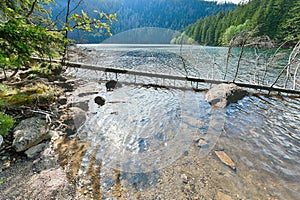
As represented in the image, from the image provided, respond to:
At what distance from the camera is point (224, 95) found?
7043 millimetres

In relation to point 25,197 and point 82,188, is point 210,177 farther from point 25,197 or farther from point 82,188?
point 25,197

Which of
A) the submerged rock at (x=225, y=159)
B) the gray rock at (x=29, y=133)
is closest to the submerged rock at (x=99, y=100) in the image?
the gray rock at (x=29, y=133)

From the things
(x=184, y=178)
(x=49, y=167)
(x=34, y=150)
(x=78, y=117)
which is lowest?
(x=184, y=178)

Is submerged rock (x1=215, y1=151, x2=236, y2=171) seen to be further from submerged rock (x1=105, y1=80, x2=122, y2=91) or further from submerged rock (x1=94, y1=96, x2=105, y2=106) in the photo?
submerged rock (x1=105, y1=80, x2=122, y2=91)

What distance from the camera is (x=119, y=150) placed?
3.80 meters

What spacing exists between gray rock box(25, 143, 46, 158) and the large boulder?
6427mm

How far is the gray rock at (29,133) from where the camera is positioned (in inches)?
121

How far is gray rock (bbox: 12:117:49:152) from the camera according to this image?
10.1 feet

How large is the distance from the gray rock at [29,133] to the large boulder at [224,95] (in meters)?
6.41

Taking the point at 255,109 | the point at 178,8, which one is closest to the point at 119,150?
the point at 255,109

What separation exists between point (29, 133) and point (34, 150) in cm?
38

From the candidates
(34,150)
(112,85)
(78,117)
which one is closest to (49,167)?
(34,150)

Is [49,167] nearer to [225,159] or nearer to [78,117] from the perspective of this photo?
[78,117]

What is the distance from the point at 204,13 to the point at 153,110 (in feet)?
540
